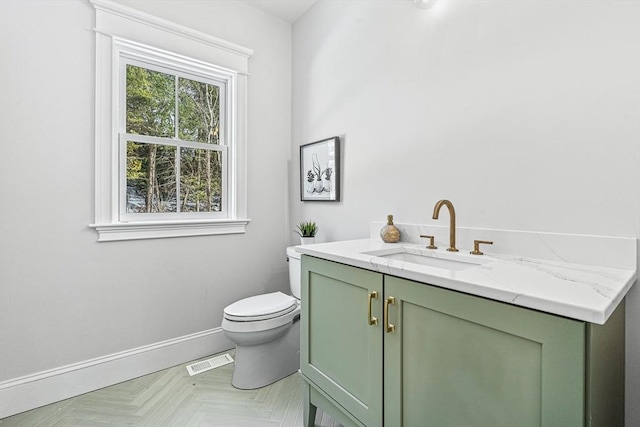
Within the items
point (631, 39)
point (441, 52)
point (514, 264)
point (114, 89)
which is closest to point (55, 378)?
point (114, 89)

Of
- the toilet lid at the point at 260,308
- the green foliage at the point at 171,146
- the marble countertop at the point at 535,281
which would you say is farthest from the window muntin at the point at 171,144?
the marble countertop at the point at 535,281

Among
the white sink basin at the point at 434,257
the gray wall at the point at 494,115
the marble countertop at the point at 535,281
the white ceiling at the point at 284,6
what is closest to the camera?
the marble countertop at the point at 535,281

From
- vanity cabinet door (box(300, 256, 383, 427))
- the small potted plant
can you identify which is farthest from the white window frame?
vanity cabinet door (box(300, 256, 383, 427))

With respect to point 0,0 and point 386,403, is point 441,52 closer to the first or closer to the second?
point 386,403

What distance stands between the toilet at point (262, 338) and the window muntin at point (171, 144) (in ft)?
2.85

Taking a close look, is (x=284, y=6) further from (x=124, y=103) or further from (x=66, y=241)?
(x=66, y=241)

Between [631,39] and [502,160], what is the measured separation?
20.4 inches

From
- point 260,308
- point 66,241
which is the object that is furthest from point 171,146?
point 260,308

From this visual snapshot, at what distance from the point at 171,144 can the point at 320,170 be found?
107cm

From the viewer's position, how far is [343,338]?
4.11 feet

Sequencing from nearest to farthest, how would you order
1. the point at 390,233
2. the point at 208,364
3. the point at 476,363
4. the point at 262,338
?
the point at 476,363, the point at 390,233, the point at 262,338, the point at 208,364

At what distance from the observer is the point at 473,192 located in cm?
142

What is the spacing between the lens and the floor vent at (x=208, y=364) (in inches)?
80.0

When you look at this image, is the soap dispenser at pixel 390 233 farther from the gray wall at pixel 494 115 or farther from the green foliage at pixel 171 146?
the green foliage at pixel 171 146
